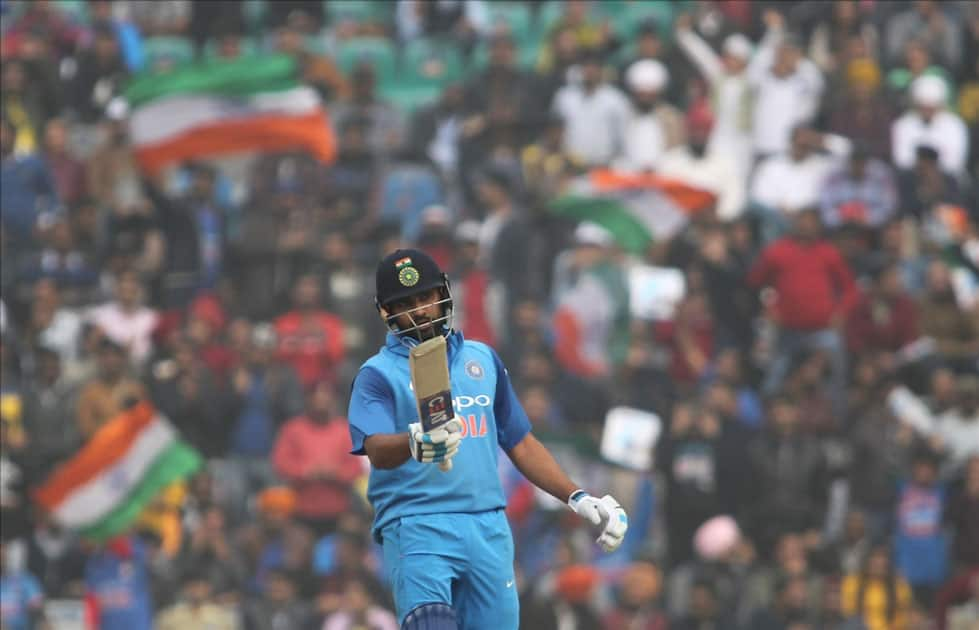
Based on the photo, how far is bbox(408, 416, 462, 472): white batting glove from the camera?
27.6ft

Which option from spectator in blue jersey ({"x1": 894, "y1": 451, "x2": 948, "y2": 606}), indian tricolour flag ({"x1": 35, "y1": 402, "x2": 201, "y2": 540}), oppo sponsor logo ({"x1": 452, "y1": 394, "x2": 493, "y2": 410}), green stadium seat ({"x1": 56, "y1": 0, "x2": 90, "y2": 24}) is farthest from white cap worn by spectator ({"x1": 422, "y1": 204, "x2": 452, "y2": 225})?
oppo sponsor logo ({"x1": 452, "y1": 394, "x2": 493, "y2": 410})

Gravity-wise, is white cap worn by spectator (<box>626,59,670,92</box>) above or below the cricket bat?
above

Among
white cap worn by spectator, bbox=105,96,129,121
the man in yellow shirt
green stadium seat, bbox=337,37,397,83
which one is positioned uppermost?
green stadium seat, bbox=337,37,397,83

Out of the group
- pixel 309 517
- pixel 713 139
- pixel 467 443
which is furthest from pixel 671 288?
pixel 467 443

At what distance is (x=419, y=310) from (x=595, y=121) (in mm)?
12975

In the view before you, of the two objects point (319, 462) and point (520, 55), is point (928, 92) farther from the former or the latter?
point (319, 462)

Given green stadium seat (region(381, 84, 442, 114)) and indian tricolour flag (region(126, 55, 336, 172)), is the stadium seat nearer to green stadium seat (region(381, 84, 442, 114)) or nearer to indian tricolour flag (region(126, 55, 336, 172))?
indian tricolour flag (region(126, 55, 336, 172))

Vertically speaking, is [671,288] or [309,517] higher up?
[671,288]

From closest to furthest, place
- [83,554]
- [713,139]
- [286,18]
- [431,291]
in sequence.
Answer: [431,291] < [83,554] < [713,139] < [286,18]

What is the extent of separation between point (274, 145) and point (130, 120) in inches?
55.5

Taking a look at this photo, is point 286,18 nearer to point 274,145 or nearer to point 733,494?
point 274,145

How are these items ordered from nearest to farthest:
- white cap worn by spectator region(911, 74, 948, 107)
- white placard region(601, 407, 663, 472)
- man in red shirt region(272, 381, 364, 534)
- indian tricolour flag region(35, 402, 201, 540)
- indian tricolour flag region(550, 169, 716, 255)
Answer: man in red shirt region(272, 381, 364, 534) < indian tricolour flag region(35, 402, 201, 540) < white placard region(601, 407, 663, 472) < indian tricolour flag region(550, 169, 716, 255) < white cap worn by spectator region(911, 74, 948, 107)

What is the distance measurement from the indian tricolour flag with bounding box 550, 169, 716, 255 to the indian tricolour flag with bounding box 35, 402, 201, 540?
4.56 metres

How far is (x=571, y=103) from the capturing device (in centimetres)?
2188
